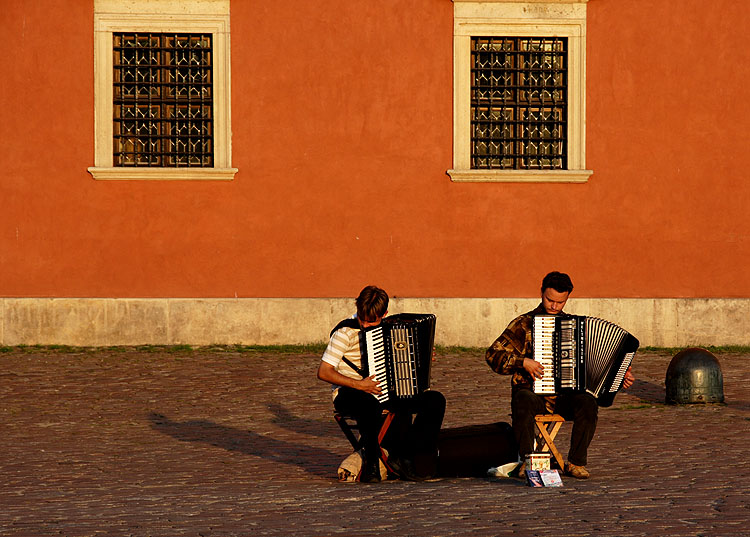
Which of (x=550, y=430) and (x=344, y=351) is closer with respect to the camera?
(x=344, y=351)

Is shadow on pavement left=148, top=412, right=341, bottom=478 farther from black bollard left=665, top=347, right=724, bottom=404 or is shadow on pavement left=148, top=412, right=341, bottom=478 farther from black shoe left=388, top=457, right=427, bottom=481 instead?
black bollard left=665, top=347, right=724, bottom=404

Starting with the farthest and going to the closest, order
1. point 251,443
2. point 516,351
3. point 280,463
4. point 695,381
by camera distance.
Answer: point 695,381
point 251,443
point 280,463
point 516,351

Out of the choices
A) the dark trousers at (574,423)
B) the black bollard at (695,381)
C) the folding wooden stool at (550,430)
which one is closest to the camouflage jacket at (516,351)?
the dark trousers at (574,423)

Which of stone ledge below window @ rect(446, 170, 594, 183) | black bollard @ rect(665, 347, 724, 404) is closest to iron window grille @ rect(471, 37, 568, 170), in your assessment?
stone ledge below window @ rect(446, 170, 594, 183)

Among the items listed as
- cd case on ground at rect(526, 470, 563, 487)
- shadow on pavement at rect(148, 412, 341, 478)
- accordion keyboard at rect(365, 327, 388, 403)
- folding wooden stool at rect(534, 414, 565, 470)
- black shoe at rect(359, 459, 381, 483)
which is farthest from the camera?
shadow on pavement at rect(148, 412, 341, 478)

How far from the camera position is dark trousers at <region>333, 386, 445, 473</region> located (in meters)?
7.74

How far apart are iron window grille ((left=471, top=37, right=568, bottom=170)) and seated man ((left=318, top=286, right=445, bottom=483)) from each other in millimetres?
8165

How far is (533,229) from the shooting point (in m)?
15.5

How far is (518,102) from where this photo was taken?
15633 mm

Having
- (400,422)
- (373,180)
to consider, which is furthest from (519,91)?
(400,422)

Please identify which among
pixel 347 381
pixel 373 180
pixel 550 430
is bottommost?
pixel 550 430

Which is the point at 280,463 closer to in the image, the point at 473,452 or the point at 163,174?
the point at 473,452

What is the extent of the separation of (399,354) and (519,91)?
8632mm

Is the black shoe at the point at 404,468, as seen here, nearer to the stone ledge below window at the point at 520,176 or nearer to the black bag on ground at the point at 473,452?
the black bag on ground at the point at 473,452
